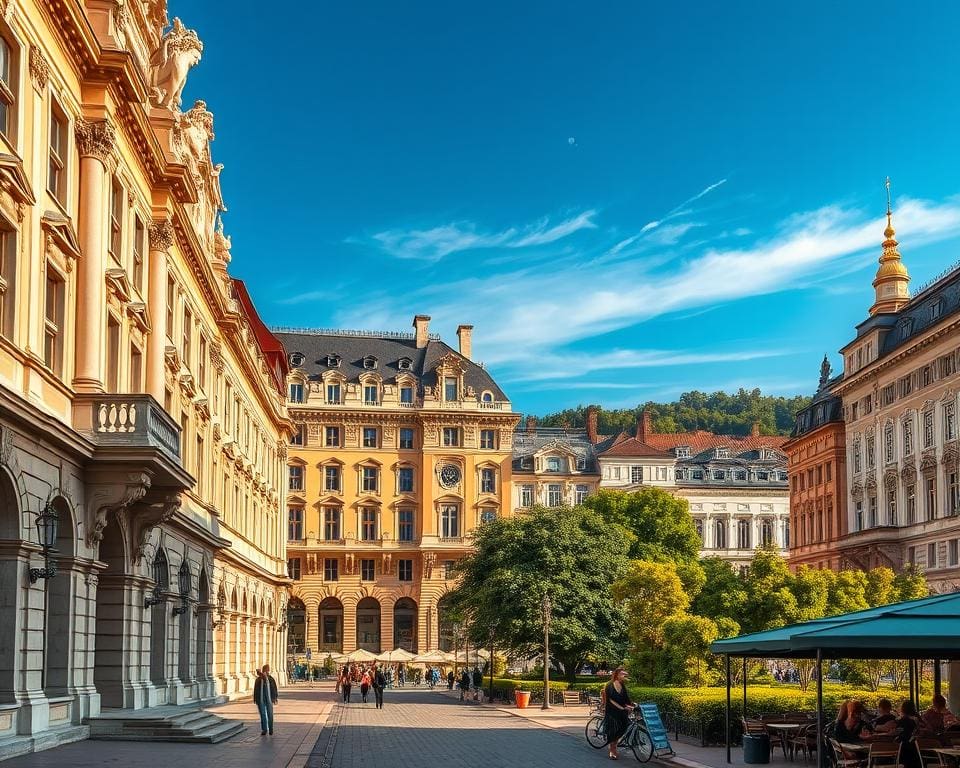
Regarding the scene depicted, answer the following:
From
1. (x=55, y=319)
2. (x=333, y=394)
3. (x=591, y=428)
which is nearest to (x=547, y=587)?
(x=55, y=319)

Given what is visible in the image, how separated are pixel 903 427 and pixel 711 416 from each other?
105682 millimetres

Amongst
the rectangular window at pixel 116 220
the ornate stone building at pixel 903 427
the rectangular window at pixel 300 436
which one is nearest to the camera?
the rectangular window at pixel 116 220

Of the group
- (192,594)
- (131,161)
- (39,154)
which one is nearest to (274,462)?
(192,594)

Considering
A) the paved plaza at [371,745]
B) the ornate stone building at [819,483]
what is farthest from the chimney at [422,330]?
the paved plaza at [371,745]

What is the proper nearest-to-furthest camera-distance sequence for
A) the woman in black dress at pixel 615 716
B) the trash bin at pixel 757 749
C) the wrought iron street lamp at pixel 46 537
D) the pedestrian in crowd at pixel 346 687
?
the wrought iron street lamp at pixel 46 537
the trash bin at pixel 757 749
the woman in black dress at pixel 615 716
the pedestrian in crowd at pixel 346 687

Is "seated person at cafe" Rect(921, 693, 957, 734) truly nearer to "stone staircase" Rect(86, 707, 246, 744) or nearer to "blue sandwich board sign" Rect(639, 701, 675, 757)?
"blue sandwich board sign" Rect(639, 701, 675, 757)

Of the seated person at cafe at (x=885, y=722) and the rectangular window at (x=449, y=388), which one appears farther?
the rectangular window at (x=449, y=388)

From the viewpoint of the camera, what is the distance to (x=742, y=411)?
7574 inches

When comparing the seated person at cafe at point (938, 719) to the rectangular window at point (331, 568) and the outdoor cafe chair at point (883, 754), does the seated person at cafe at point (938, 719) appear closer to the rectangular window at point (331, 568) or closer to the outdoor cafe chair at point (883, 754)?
the outdoor cafe chair at point (883, 754)

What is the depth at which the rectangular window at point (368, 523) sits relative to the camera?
102 metres

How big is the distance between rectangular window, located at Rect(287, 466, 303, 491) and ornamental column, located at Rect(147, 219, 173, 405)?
65.7 meters

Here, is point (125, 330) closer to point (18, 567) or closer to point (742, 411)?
point (18, 567)

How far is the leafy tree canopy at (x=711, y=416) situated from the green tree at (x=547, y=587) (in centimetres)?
9648

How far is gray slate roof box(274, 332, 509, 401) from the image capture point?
104438mm
